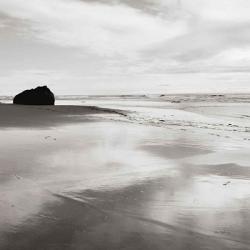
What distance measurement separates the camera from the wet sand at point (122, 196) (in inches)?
125

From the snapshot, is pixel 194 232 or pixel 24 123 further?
pixel 24 123

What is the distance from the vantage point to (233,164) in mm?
6484

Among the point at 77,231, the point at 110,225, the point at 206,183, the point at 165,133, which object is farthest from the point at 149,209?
the point at 165,133

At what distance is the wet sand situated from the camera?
→ 3182 mm

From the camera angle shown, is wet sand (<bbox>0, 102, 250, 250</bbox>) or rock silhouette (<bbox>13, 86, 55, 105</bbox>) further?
rock silhouette (<bbox>13, 86, 55, 105</bbox>)

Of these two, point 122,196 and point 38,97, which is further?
point 38,97

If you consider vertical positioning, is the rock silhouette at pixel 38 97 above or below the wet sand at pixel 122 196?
above

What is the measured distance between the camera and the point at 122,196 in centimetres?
441

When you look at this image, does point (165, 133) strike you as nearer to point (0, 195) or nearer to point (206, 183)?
point (206, 183)

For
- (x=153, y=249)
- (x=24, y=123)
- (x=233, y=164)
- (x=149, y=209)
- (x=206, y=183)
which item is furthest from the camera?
(x=24, y=123)

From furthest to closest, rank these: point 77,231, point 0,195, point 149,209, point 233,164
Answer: point 233,164 → point 0,195 → point 149,209 → point 77,231

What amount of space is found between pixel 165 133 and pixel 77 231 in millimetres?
7755

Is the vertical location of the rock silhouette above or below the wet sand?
above

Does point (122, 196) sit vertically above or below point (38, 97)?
below
